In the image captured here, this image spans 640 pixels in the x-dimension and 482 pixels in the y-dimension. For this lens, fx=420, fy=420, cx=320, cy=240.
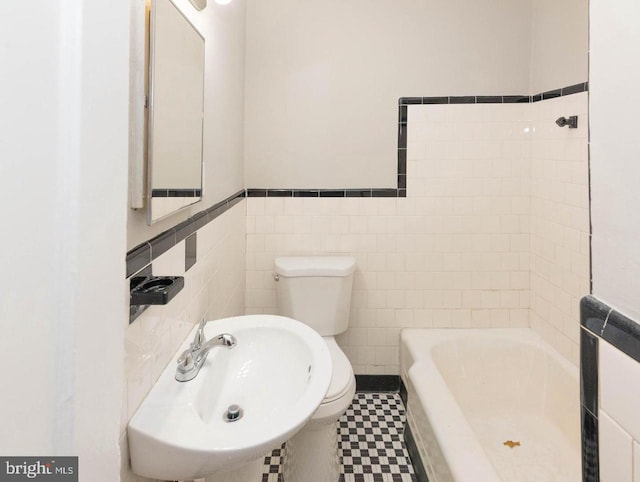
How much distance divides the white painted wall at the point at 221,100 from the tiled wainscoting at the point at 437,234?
1.54 feet

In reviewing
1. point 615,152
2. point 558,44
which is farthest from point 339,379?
Answer: point 558,44

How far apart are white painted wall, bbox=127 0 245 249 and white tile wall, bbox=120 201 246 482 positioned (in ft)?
0.40

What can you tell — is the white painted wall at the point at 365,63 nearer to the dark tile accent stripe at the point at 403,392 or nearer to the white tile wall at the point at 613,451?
the dark tile accent stripe at the point at 403,392

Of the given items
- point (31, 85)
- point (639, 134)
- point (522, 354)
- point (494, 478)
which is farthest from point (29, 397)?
point (522, 354)

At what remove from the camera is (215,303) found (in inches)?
65.9

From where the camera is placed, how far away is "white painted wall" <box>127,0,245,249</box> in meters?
1.51

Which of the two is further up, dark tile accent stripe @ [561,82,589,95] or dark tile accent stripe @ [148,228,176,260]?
dark tile accent stripe @ [561,82,589,95]

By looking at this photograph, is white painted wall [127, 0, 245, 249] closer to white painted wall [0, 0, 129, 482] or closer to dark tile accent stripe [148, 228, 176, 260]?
dark tile accent stripe [148, 228, 176, 260]

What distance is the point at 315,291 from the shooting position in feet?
7.45

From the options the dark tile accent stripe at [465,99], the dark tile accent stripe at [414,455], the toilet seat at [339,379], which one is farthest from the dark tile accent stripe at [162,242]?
the dark tile accent stripe at [465,99]

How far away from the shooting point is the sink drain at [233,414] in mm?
1097

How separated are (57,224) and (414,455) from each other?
2042 millimetres

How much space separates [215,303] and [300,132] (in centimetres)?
122

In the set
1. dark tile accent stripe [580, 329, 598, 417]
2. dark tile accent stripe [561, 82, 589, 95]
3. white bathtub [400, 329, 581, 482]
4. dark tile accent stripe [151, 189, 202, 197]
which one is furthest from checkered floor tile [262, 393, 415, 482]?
dark tile accent stripe [561, 82, 589, 95]
